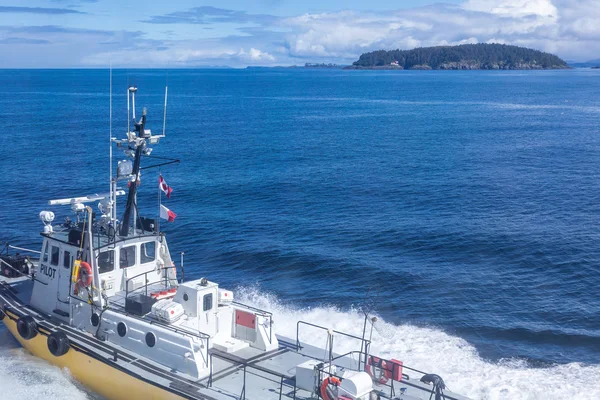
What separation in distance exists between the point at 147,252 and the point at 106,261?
1.29 meters

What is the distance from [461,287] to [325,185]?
1702cm

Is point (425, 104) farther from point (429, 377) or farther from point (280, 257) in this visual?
point (429, 377)

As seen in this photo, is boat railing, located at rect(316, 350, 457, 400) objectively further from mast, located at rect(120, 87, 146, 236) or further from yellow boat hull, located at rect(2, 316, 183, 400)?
mast, located at rect(120, 87, 146, 236)

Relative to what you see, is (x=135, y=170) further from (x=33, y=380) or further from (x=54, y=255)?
(x=33, y=380)

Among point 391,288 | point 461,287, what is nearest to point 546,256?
point 461,287

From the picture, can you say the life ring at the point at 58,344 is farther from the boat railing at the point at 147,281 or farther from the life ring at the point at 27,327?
the boat railing at the point at 147,281

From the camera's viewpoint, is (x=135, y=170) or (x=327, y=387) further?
(x=135, y=170)

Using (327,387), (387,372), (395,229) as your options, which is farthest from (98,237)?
(395,229)

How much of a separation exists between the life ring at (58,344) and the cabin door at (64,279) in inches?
45.8

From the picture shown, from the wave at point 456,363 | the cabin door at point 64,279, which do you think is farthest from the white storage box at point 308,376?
the cabin door at point 64,279

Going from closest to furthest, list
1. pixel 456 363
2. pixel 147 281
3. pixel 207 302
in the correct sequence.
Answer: pixel 207 302 → pixel 147 281 → pixel 456 363

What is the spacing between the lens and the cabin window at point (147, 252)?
17.6m

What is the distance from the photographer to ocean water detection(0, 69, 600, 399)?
20281mm

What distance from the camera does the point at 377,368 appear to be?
1480 cm
